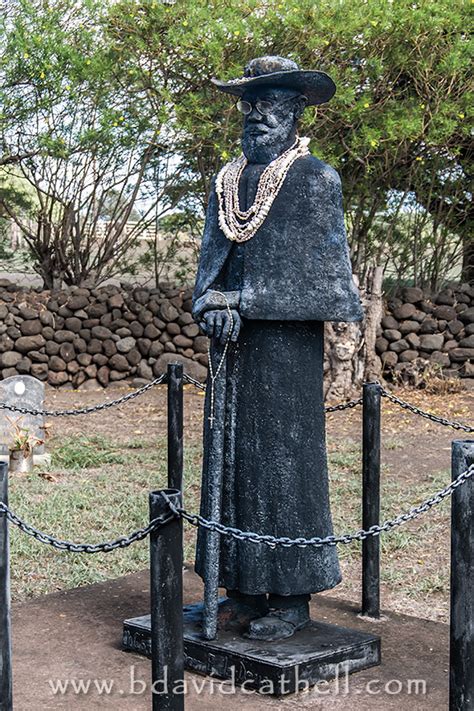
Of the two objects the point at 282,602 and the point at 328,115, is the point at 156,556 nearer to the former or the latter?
the point at 282,602

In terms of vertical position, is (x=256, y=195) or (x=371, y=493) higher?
(x=256, y=195)

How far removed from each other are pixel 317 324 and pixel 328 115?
7769mm

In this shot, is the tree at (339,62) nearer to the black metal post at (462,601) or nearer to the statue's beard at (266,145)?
the statue's beard at (266,145)

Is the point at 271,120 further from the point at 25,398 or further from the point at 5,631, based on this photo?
the point at 25,398

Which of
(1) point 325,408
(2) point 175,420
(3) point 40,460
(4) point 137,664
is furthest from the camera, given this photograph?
(3) point 40,460

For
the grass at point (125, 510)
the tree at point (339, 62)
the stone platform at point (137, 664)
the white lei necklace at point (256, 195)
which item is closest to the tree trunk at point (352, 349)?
the tree at point (339, 62)

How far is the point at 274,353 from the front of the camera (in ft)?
14.2

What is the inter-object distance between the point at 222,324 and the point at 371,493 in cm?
130

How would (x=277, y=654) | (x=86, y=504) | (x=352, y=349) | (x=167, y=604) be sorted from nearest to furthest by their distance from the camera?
(x=167, y=604) < (x=277, y=654) < (x=86, y=504) < (x=352, y=349)

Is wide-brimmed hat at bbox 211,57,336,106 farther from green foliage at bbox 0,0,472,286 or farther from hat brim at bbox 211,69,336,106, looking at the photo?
green foliage at bbox 0,0,472,286

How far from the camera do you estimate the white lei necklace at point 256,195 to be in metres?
4.30

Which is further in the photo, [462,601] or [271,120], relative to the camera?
[271,120]

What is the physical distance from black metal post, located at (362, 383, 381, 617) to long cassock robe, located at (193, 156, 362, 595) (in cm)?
70

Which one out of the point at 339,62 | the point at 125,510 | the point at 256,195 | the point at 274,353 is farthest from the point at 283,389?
the point at 339,62
